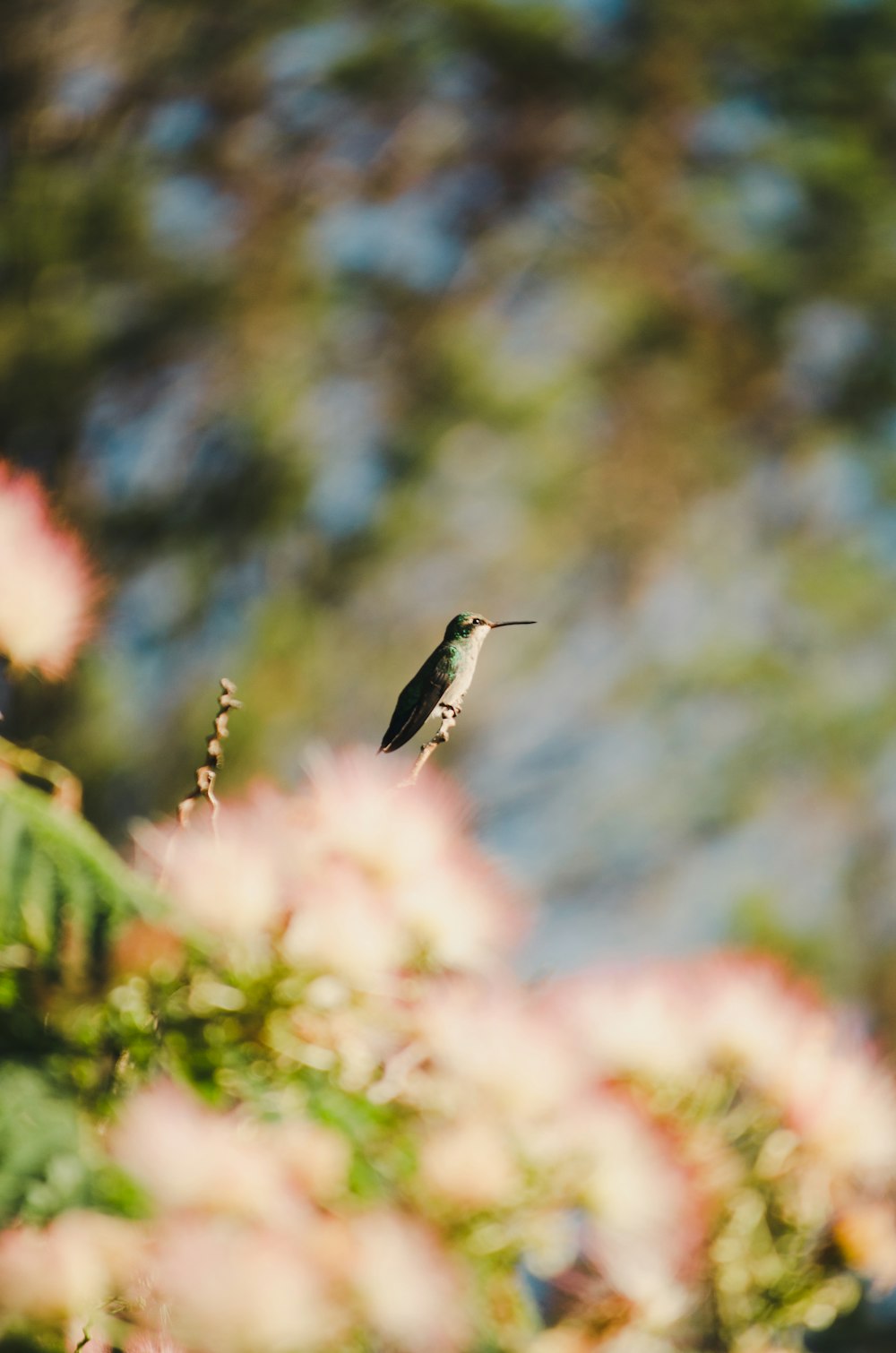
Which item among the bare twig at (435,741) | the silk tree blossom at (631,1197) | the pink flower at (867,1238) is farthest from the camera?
the pink flower at (867,1238)

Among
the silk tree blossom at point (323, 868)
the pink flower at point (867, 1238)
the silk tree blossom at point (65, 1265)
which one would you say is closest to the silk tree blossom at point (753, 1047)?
the pink flower at point (867, 1238)

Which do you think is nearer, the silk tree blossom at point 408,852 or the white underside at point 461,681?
the white underside at point 461,681

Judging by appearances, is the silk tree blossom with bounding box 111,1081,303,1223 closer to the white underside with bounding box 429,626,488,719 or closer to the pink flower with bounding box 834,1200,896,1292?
Answer: the white underside with bounding box 429,626,488,719

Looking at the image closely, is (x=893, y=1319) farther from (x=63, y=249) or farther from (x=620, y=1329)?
(x=63, y=249)

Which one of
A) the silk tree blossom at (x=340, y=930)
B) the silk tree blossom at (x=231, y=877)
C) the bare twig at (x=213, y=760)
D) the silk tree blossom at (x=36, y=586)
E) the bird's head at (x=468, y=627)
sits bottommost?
the bird's head at (x=468, y=627)

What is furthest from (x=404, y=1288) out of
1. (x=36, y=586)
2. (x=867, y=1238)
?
(x=867, y=1238)

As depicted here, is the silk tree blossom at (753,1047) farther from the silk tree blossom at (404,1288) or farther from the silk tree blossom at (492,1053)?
the silk tree blossom at (404,1288)

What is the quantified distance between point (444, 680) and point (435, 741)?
0.05 feet

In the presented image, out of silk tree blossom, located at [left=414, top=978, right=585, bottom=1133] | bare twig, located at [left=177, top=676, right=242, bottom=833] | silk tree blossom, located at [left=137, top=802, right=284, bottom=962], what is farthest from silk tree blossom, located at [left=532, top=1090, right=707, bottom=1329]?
bare twig, located at [left=177, top=676, right=242, bottom=833]

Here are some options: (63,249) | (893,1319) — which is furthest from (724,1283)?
(63,249)

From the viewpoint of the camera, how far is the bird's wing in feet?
0.64

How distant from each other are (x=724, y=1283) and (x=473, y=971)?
0.20 m

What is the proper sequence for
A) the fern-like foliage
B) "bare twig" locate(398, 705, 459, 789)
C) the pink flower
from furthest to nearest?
the pink flower
the fern-like foliage
"bare twig" locate(398, 705, 459, 789)

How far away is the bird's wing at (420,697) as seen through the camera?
20 cm
